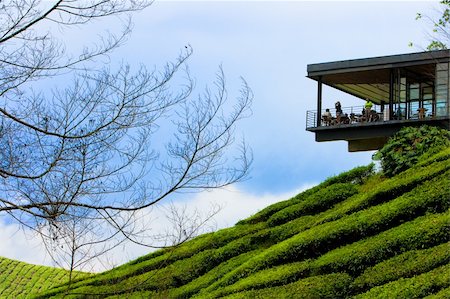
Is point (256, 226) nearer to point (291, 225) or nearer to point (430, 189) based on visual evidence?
point (291, 225)

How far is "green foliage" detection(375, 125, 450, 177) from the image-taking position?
18.1m

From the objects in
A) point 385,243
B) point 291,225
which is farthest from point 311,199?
point 385,243

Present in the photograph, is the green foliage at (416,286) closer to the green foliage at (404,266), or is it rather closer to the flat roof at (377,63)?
the green foliage at (404,266)

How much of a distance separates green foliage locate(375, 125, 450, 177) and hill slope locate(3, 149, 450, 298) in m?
0.56

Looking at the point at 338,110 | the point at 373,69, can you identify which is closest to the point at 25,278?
the point at 338,110

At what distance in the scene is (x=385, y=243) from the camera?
530 inches

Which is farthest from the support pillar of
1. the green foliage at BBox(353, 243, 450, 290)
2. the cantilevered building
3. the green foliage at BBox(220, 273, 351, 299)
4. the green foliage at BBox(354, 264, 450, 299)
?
the green foliage at BBox(354, 264, 450, 299)

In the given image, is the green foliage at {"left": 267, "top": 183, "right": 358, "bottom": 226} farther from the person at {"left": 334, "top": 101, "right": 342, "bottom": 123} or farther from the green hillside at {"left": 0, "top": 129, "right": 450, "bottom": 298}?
the person at {"left": 334, "top": 101, "right": 342, "bottom": 123}

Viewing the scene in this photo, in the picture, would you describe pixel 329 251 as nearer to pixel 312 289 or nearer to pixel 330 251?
pixel 330 251

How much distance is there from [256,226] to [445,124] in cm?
645

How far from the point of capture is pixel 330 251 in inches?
576

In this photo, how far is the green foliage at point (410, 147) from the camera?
18.1 meters

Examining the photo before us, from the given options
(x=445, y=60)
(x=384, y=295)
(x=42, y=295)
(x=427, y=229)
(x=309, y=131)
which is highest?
(x=445, y=60)

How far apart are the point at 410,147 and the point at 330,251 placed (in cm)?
532
